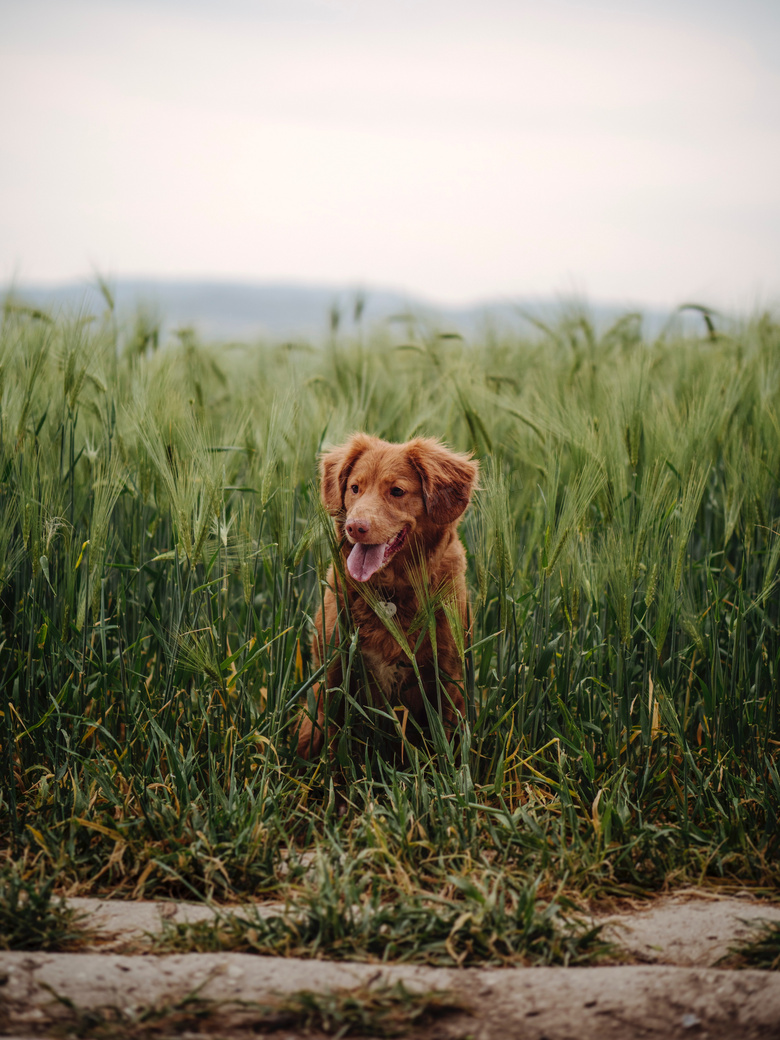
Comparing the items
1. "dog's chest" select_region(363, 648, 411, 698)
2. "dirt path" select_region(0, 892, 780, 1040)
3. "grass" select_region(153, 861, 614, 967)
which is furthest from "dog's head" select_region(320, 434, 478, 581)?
"dirt path" select_region(0, 892, 780, 1040)

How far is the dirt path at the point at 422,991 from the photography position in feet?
5.64

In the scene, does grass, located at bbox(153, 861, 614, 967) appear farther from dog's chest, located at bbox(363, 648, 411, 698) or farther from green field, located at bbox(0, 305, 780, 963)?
dog's chest, located at bbox(363, 648, 411, 698)

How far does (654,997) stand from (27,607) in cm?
216

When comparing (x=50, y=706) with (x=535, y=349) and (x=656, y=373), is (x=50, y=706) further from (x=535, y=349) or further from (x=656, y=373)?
(x=535, y=349)

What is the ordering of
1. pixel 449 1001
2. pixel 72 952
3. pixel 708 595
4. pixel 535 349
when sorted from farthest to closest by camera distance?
pixel 535 349 < pixel 708 595 < pixel 72 952 < pixel 449 1001

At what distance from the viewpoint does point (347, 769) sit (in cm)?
269

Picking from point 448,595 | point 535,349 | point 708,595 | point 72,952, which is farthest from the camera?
point 535,349

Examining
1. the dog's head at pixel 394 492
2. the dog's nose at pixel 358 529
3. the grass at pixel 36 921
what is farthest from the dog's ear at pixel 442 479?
the grass at pixel 36 921

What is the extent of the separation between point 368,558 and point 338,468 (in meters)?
0.47

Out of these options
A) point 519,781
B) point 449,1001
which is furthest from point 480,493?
point 449,1001

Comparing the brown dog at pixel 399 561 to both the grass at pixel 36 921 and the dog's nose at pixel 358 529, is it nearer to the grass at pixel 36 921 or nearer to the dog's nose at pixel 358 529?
the dog's nose at pixel 358 529

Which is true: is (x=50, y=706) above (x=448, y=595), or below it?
below

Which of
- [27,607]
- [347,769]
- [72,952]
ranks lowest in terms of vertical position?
[72,952]

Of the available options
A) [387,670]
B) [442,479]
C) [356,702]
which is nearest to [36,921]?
[356,702]
